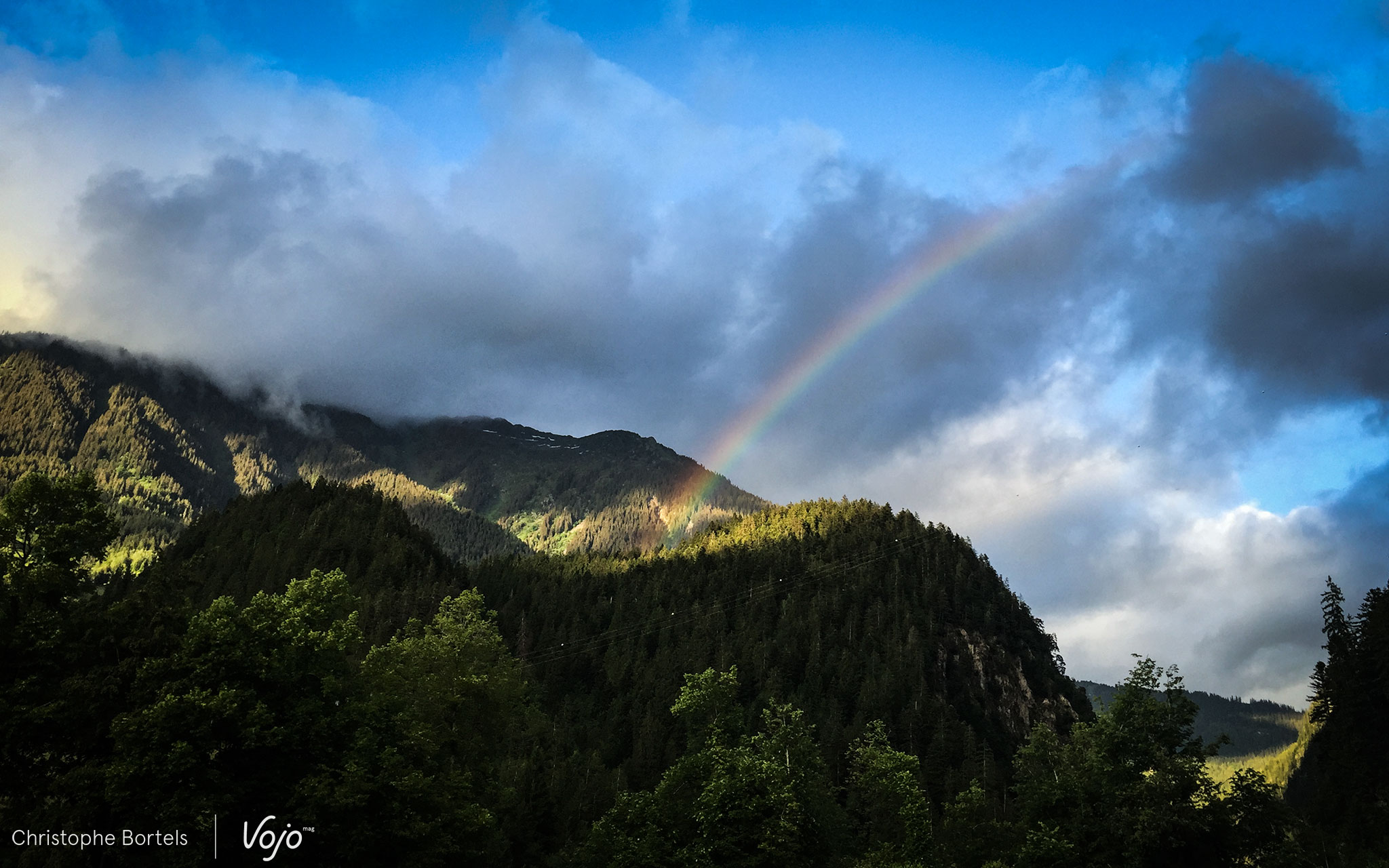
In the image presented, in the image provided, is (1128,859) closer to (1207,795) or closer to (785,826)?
(1207,795)

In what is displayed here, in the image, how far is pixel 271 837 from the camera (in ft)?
138

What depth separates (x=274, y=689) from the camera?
152ft

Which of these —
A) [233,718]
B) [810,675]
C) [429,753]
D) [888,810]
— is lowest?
[888,810]

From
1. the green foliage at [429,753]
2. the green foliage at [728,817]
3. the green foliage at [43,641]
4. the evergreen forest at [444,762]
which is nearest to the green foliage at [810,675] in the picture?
the evergreen forest at [444,762]

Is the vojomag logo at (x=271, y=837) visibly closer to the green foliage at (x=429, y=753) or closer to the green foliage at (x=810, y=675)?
the green foliage at (x=429, y=753)

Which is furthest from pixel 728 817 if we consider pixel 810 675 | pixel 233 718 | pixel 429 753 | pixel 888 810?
pixel 810 675

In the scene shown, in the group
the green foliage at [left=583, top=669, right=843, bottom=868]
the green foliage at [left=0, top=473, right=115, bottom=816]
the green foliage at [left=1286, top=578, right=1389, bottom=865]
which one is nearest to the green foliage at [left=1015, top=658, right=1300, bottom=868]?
the green foliage at [left=583, top=669, right=843, bottom=868]

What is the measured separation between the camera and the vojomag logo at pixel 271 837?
41.8m

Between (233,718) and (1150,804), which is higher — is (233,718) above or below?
above

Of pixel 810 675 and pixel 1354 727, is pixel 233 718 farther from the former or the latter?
pixel 810 675

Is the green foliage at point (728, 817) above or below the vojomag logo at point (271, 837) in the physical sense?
below

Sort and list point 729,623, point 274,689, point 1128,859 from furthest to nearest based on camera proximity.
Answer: point 729,623, point 1128,859, point 274,689

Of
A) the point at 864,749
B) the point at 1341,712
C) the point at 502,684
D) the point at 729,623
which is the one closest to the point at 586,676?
the point at 729,623

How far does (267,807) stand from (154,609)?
37.2ft
